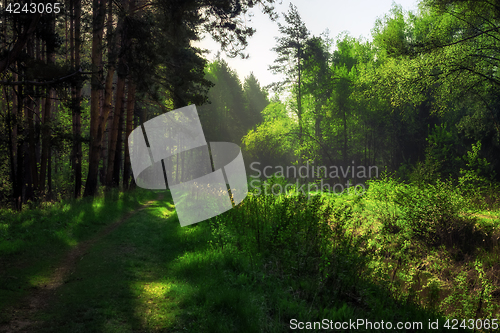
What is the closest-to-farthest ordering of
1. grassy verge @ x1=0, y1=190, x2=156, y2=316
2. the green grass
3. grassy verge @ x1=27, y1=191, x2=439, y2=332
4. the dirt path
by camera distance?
the dirt path, grassy verge @ x1=27, y1=191, x2=439, y2=332, the green grass, grassy verge @ x1=0, y1=190, x2=156, y2=316

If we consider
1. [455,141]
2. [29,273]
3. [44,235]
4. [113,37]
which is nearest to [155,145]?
[113,37]

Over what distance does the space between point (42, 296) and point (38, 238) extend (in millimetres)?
3095

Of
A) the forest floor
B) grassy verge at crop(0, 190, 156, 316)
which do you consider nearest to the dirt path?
the forest floor

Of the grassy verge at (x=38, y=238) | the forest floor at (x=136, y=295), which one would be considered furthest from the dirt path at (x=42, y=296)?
the grassy verge at (x=38, y=238)

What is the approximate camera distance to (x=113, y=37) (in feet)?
36.6

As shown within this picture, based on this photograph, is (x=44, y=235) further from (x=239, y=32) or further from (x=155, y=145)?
(x=155, y=145)

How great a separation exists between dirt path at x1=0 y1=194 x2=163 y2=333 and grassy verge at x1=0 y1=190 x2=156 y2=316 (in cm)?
13

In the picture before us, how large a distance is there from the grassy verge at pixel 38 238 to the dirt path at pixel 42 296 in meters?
0.13

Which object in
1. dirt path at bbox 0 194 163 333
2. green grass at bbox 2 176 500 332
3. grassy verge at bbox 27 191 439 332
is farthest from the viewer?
green grass at bbox 2 176 500 332

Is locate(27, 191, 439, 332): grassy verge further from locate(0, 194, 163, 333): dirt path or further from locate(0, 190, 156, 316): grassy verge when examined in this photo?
locate(0, 190, 156, 316): grassy verge

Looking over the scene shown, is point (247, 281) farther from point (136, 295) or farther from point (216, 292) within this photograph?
point (136, 295)

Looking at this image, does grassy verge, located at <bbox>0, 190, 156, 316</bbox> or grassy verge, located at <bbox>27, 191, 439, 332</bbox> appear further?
grassy verge, located at <bbox>0, 190, 156, 316</bbox>

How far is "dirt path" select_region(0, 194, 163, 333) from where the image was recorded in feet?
11.7

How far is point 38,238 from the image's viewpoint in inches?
275
